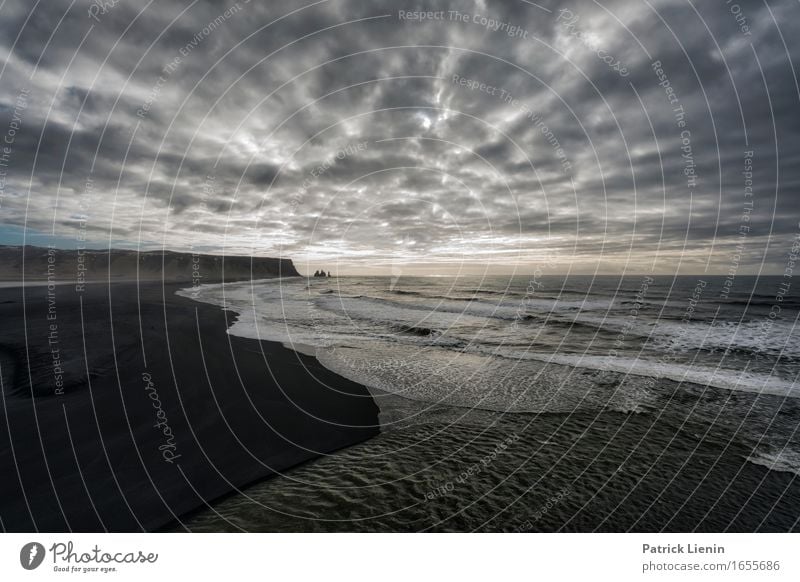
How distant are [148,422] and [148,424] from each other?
113 mm

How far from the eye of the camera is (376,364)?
14.0 meters

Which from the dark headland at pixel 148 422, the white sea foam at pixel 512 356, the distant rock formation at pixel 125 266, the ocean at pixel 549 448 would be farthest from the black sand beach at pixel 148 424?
the distant rock formation at pixel 125 266

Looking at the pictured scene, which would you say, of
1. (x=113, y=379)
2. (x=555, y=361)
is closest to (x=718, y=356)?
(x=555, y=361)

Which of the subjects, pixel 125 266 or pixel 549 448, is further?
pixel 125 266

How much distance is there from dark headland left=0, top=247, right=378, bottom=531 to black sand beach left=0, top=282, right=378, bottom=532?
0.08ft

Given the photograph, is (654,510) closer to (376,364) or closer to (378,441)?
(378,441)

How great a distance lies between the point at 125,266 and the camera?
131500mm

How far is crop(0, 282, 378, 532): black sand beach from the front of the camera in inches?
208

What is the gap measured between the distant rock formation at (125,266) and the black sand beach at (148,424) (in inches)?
1881

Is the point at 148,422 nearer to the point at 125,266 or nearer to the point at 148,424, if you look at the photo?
the point at 148,424

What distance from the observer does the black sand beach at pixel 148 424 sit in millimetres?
5281

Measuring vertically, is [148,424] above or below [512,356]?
above

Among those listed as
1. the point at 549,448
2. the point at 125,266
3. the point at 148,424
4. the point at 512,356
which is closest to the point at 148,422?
the point at 148,424
